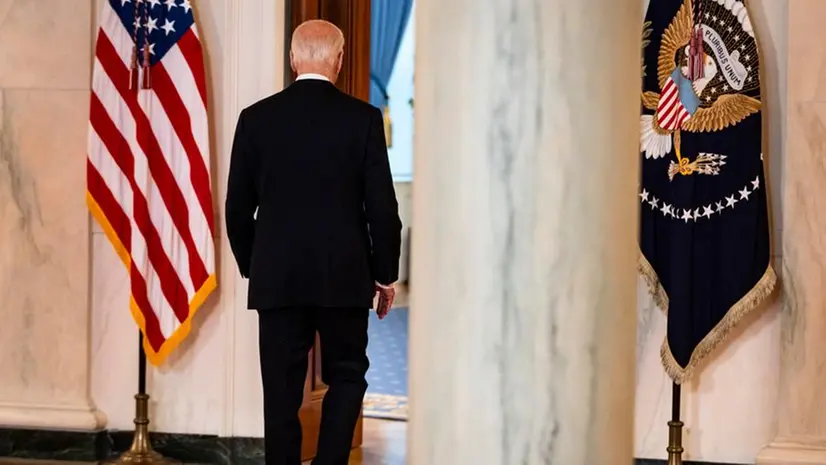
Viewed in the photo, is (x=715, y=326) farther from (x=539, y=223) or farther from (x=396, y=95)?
(x=396, y=95)

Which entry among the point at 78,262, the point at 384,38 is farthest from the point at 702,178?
the point at 384,38

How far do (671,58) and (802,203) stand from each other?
69 cm

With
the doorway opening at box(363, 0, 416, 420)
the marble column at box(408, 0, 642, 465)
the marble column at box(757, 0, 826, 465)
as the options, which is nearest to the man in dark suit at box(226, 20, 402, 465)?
the marble column at box(757, 0, 826, 465)

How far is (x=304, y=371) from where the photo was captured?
377cm

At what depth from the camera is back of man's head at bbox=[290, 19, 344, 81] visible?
12.1ft

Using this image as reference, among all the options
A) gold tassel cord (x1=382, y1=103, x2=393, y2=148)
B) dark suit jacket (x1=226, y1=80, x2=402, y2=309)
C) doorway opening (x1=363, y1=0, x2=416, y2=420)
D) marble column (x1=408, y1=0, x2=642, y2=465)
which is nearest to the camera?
marble column (x1=408, y1=0, x2=642, y2=465)

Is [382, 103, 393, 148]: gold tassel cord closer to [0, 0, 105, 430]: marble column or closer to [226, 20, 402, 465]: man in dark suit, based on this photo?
[0, 0, 105, 430]: marble column

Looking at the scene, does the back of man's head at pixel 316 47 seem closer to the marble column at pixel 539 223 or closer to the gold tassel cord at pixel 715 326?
the gold tassel cord at pixel 715 326

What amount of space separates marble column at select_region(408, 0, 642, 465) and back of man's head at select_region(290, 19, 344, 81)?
2.19 metres

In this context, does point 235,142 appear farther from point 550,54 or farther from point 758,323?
point 550,54

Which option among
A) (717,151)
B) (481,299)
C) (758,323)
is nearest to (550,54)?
(481,299)

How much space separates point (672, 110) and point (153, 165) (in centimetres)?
201

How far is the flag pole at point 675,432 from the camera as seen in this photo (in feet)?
13.6

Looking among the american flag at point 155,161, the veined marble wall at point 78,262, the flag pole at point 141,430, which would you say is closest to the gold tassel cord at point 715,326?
the veined marble wall at point 78,262
